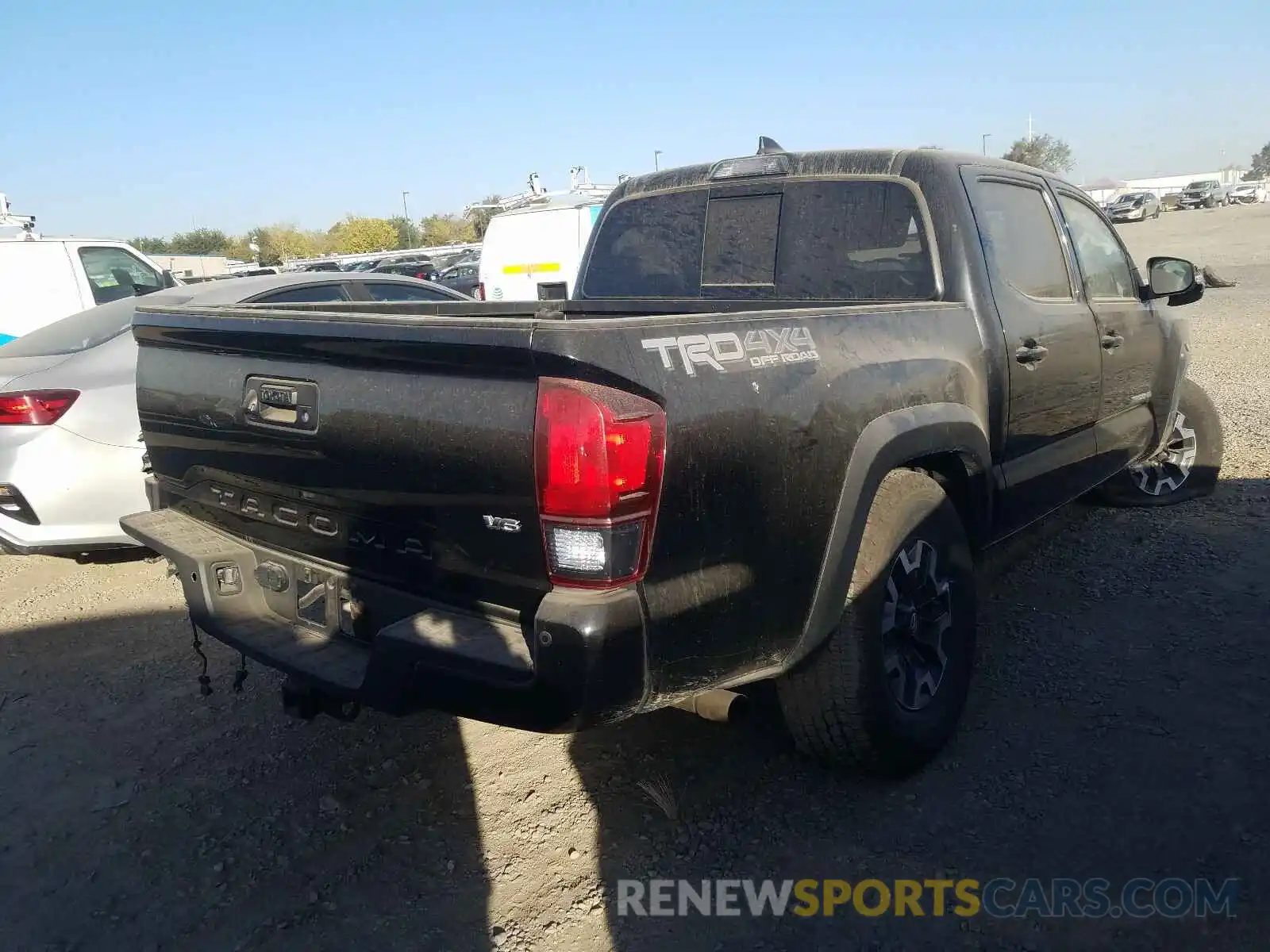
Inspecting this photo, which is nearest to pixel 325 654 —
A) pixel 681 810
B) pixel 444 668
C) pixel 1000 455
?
pixel 444 668

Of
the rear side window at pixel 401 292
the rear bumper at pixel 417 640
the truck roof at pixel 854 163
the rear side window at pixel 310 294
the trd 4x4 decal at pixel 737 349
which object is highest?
the truck roof at pixel 854 163

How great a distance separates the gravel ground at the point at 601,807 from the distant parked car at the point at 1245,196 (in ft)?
207

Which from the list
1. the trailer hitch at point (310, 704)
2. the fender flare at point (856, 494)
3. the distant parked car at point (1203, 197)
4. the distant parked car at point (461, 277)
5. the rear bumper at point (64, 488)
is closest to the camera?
the fender flare at point (856, 494)

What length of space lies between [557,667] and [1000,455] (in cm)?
214

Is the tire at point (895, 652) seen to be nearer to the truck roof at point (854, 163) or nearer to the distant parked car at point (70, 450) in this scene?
the truck roof at point (854, 163)

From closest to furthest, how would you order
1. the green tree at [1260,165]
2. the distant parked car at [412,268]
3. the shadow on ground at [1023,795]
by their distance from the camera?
1. the shadow on ground at [1023,795]
2. the distant parked car at [412,268]
3. the green tree at [1260,165]

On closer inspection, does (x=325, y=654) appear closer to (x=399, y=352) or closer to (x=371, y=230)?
(x=399, y=352)

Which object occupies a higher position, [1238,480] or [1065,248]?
[1065,248]

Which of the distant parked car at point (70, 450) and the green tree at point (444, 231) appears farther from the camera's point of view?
the green tree at point (444, 231)

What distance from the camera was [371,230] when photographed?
2596 inches

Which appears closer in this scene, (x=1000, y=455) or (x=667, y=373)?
(x=667, y=373)

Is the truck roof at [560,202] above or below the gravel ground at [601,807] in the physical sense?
above

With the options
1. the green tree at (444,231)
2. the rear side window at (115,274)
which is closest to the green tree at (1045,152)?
the green tree at (444,231)

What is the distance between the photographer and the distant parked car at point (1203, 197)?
175 ft
